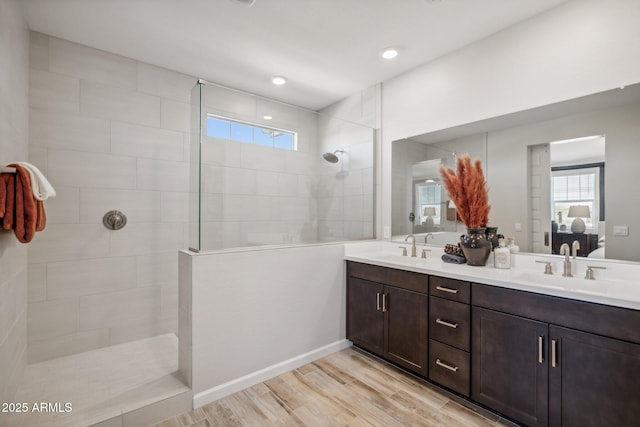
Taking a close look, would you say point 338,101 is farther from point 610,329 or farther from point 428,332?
point 610,329

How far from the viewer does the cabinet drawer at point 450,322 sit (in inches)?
71.6

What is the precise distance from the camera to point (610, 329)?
133 cm

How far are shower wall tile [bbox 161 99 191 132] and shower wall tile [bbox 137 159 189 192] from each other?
342mm

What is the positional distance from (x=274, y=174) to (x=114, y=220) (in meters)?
1.42

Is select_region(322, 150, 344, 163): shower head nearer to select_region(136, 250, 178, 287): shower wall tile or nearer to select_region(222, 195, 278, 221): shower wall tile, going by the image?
select_region(222, 195, 278, 221): shower wall tile

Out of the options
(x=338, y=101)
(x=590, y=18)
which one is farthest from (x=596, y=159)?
(x=338, y=101)

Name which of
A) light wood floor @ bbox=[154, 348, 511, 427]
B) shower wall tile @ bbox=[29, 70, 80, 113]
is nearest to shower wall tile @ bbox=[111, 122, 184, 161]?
shower wall tile @ bbox=[29, 70, 80, 113]

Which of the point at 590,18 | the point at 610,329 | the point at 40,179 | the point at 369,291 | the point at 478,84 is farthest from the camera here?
the point at 369,291

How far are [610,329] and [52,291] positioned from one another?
349cm

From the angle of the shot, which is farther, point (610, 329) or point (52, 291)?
point (52, 291)

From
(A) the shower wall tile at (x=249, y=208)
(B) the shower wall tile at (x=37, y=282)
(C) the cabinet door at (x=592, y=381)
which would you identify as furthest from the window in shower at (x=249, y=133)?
(C) the cabinet door at (x=592, y=381)

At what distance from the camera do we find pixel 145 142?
8.81 feet

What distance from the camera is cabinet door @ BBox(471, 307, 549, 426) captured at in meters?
1.53

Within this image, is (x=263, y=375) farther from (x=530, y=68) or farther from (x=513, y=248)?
(x=530, y=68)
